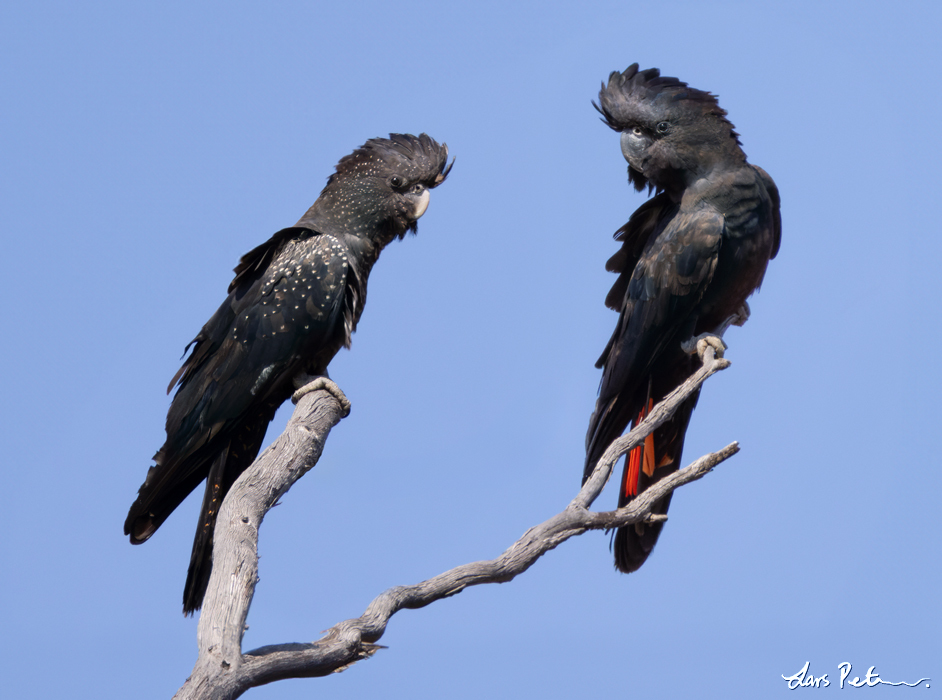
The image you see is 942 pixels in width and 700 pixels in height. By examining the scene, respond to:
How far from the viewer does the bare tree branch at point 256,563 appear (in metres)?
2.98

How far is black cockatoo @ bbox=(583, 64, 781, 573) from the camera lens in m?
5.17

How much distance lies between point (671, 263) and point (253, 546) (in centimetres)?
287

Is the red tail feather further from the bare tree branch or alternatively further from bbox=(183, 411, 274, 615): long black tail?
bbox=(183, 411, 274, 615): long black tail

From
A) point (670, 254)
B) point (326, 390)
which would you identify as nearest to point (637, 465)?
point (670, 254)

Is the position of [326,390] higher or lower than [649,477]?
higher

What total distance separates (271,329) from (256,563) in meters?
1.81

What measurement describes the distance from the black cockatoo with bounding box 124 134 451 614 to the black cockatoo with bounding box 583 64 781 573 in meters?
1.28

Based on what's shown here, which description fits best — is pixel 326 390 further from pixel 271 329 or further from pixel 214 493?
pixel 214 493

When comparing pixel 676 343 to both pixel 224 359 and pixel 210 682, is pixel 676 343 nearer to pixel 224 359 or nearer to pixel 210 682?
pixel 224 359

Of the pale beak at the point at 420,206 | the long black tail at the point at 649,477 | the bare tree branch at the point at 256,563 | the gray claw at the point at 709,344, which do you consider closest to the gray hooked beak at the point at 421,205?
the pale beak at the point at 420,206

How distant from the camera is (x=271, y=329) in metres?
4.91

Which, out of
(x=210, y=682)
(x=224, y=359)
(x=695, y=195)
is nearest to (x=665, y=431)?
(x=695, y=195)

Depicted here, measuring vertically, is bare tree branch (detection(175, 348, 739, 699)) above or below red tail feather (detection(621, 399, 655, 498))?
below

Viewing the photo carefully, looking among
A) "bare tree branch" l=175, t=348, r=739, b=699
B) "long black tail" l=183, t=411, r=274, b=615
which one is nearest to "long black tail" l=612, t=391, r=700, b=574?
"bare tree branch" l=175, t=348, r=739, b=699
